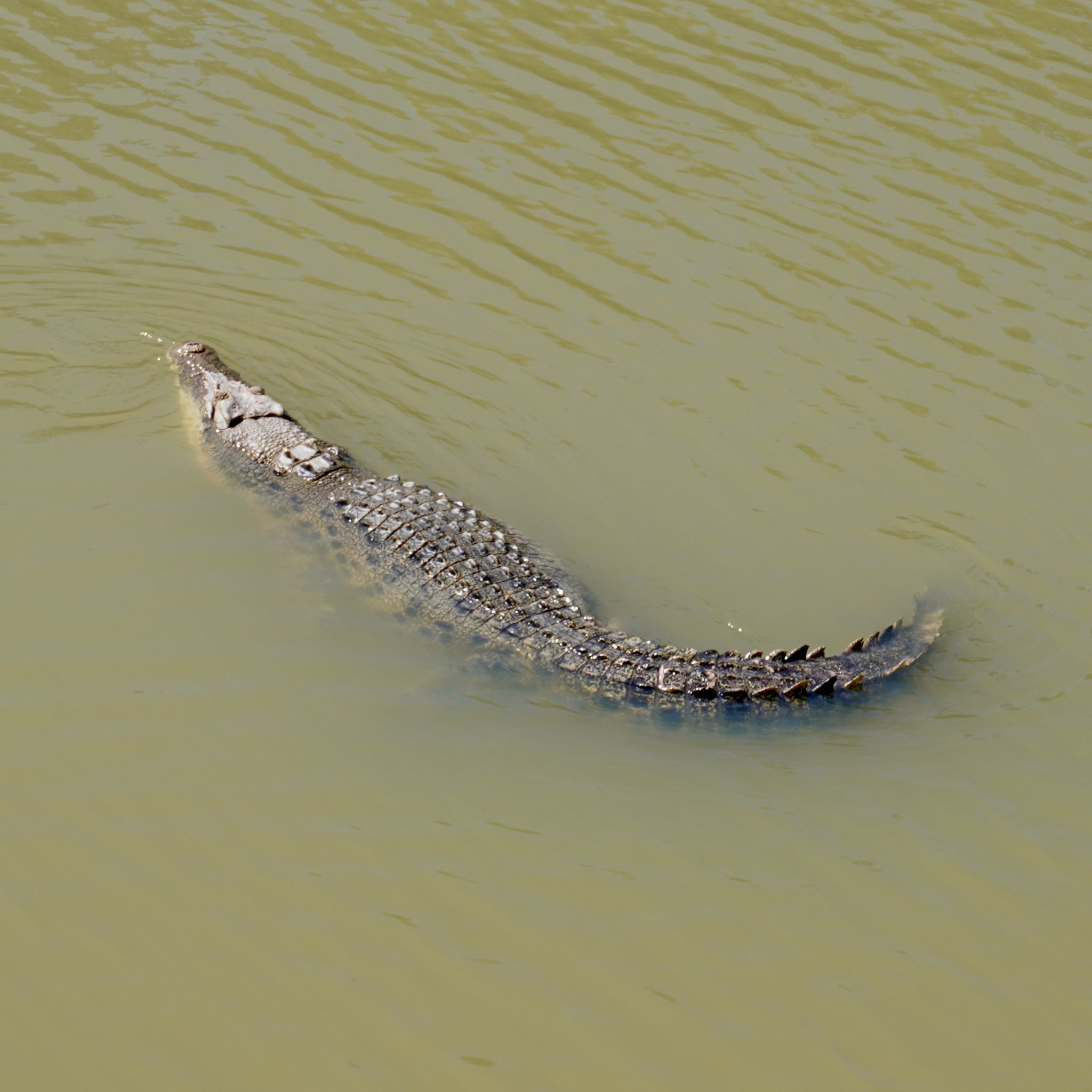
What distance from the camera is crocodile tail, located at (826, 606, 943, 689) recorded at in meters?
6.05

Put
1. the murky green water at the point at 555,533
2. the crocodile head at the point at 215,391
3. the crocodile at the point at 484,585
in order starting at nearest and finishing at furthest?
the murky green water at the point at 555,533 → the crocodile at the point at 484,585 → the crocodile head at the point at 215,391

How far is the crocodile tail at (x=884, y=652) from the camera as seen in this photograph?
6.05 metres

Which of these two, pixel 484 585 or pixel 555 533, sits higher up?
pixel 555 533

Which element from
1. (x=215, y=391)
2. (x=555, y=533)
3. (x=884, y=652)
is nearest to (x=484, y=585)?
(x=555, y=533)

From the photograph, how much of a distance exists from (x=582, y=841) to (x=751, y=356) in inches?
170

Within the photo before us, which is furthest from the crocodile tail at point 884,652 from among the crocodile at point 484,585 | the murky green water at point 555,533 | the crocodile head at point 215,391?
the crocodile head at point 215,391

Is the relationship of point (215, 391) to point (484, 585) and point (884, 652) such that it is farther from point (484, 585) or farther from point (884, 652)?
point (884, 652)

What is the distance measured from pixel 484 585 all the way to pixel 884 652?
7.01 feet

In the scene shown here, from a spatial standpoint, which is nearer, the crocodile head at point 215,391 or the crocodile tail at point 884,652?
the crocodile tail at point 884,652

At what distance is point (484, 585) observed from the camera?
6.58m

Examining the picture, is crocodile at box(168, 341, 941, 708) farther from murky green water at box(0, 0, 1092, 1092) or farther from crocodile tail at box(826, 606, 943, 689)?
murky green water at box(0, 0, 1092, 1092)

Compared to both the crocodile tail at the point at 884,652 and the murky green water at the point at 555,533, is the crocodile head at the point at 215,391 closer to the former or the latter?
the murky green water at the point at 555,533

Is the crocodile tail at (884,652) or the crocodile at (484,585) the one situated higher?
the crocodile tail at (884,652)

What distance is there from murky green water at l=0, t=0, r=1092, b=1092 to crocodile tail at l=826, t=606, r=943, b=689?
7.4 inches
